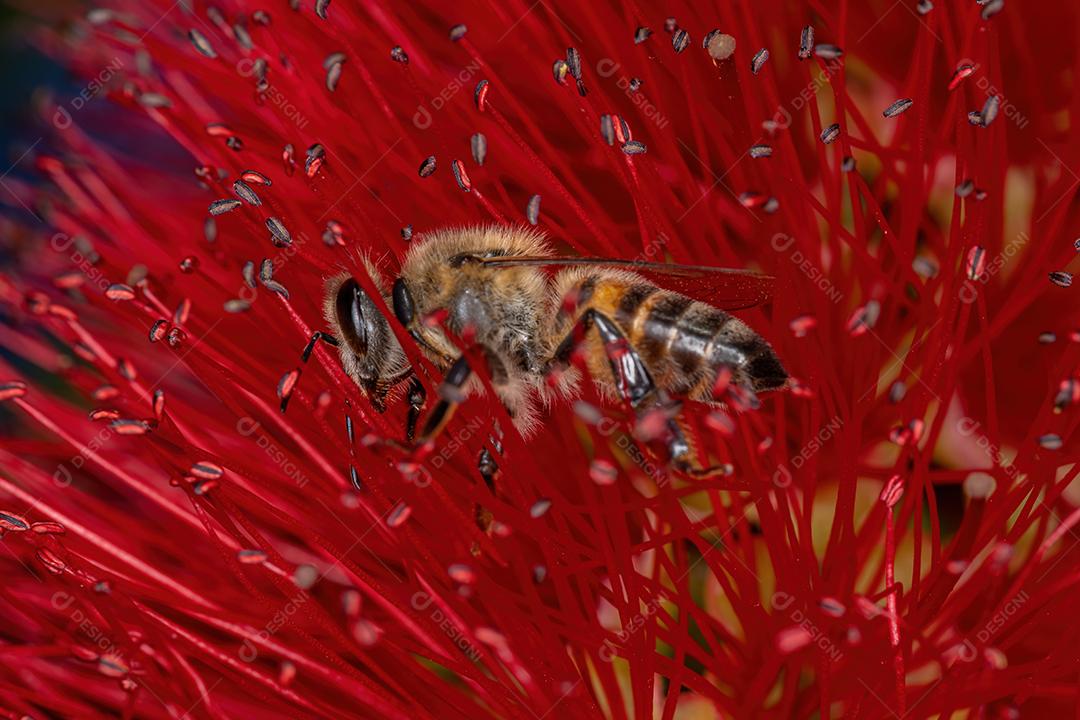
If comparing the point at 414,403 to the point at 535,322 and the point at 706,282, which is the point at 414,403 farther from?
the point at 706,282

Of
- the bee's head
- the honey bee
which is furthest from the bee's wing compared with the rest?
the bee's head

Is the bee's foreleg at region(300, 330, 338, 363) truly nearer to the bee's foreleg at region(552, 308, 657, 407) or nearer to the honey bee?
the honey bee

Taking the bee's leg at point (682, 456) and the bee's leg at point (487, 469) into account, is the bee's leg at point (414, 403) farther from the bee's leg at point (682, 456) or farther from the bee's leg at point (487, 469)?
the bee's leg at point (682, 456)

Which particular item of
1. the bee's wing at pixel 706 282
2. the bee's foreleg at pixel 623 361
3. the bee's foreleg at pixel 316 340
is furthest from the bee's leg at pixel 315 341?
the bee's foreleg at pixel 623 361

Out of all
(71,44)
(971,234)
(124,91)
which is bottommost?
(971,234)

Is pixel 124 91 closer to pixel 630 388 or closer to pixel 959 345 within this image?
pixel 630 388

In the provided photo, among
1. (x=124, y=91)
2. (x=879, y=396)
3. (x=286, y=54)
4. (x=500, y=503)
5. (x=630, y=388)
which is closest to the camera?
(x=630, y=388)

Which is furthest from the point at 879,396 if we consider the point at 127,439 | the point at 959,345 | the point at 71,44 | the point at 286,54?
the point at 71,44

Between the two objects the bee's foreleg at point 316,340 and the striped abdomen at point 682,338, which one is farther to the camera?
the bee's foreleg at point 316,340
